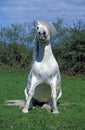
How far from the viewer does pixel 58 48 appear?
26.2 m

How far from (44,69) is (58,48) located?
16.4 m

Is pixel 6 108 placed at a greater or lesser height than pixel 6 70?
greater

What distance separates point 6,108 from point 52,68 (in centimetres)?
163

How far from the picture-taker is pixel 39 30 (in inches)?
381

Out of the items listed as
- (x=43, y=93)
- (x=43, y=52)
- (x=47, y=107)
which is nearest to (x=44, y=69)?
(x=43, y=52)

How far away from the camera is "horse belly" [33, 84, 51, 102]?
33.3ft

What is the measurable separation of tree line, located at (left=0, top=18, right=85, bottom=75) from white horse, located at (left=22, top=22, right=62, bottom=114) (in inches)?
571

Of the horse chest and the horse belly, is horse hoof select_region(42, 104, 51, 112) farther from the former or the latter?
the horse chest

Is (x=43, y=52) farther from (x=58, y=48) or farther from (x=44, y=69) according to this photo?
(x=58, y=48)

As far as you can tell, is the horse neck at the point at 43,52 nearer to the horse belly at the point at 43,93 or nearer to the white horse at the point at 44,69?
the white horse at the point at 44,69

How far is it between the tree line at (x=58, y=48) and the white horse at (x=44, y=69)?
1452 cm

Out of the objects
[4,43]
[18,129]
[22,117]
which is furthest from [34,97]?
[4,43]

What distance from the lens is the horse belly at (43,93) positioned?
1015 centimetres

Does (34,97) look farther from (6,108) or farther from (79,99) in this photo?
(79,99)
